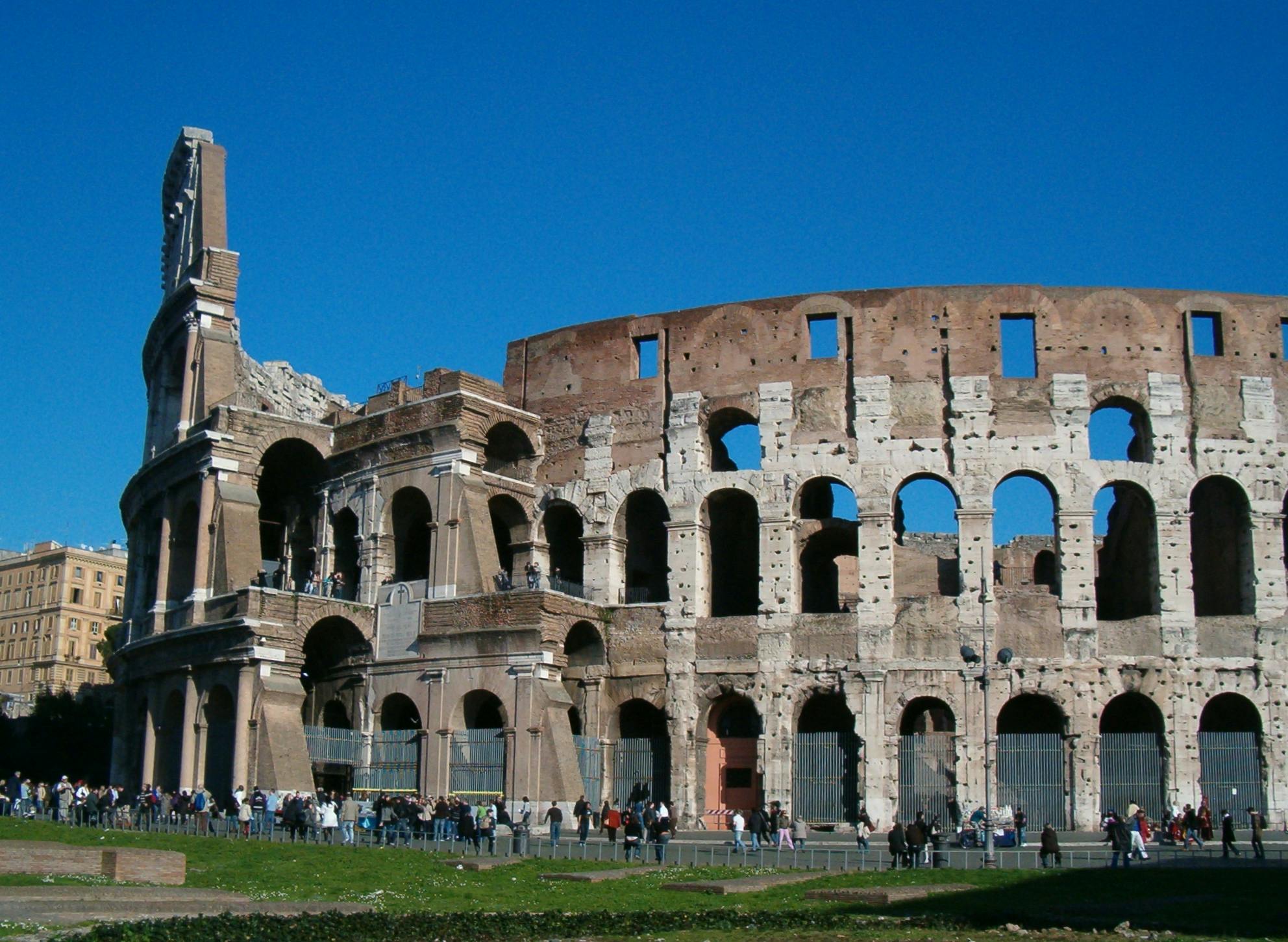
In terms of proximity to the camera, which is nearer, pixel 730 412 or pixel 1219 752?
pixel 1219 752

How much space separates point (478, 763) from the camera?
34.6 metres

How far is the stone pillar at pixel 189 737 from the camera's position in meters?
36.2

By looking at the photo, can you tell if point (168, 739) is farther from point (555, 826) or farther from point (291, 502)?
point (555, 826)

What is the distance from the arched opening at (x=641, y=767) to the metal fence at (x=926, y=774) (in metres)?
5.22

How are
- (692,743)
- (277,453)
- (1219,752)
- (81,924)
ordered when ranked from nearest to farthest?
(81,924)
(1219,752)
(692,743)
(277,453)

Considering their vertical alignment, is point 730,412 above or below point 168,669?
above

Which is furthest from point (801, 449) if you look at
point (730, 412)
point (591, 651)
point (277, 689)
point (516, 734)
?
point (277, 689)

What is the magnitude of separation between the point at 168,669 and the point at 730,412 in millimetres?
14918

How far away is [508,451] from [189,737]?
33.4 ft

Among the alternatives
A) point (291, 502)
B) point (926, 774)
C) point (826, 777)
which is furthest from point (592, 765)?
point (291, 502)

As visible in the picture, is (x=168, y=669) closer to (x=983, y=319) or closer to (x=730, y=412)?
(x=730, y=412)

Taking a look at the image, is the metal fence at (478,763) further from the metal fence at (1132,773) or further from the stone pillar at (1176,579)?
the stone pillar at (1176,579)

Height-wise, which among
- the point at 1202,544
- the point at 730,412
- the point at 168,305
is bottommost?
the point at 1202,544

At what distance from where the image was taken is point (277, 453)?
42.3 meters
